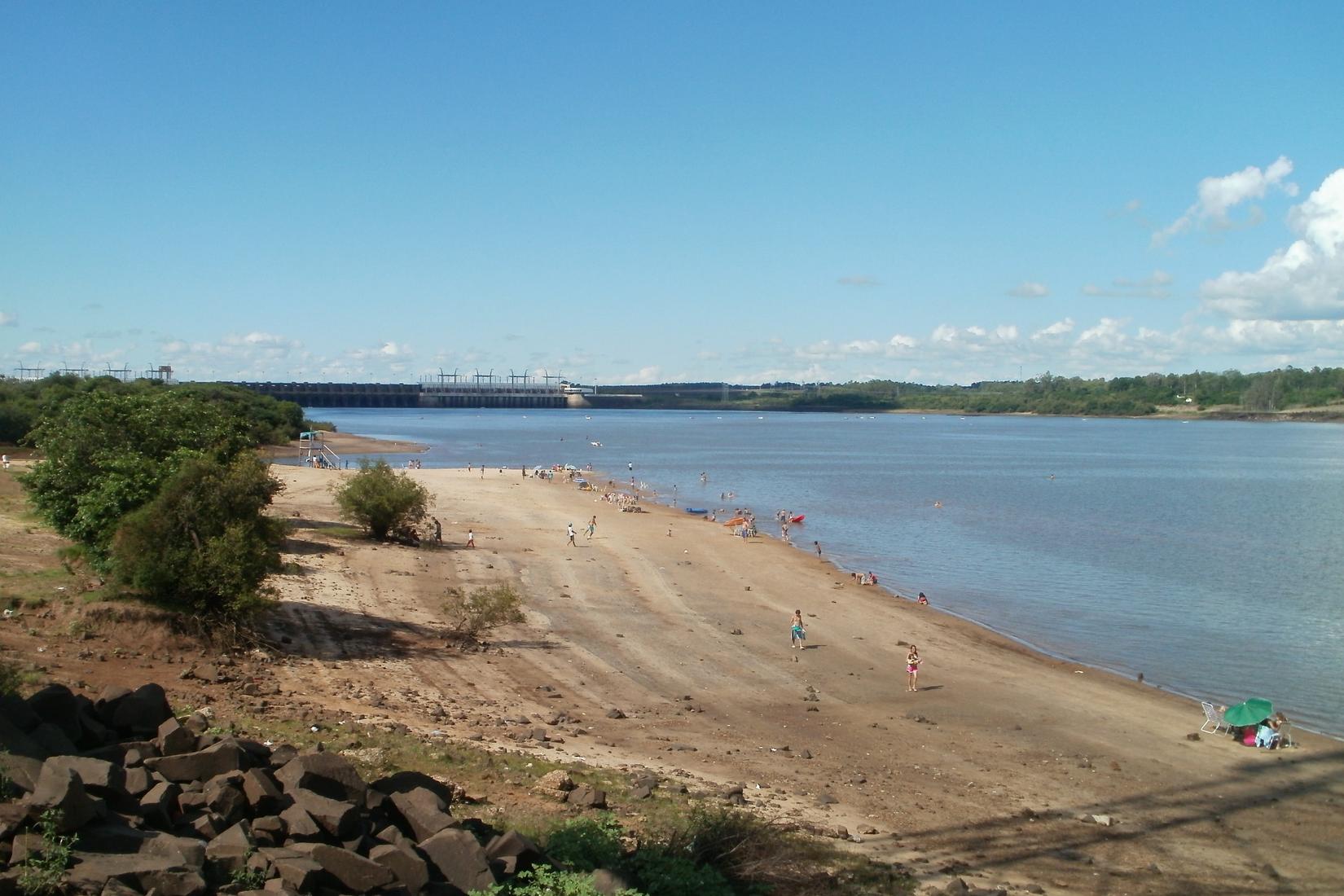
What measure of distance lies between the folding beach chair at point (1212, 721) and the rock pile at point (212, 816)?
17635 millimetres

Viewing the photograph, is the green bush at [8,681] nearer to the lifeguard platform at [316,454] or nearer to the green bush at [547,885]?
the green bush at [547,885]

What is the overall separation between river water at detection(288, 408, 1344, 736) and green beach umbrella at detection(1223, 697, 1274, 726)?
2.81m

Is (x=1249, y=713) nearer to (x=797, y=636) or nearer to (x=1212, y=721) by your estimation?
(x=1212, y=721)

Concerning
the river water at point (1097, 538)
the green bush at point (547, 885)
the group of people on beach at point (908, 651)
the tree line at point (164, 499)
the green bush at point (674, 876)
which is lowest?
the river water at point (1097, 538)

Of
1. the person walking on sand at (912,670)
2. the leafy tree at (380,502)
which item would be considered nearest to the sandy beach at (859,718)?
the person walking on sand at (912,670)

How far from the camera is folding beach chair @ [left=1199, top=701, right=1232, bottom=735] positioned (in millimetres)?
22438

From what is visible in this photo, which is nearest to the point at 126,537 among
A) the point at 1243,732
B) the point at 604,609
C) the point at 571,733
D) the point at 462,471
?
the point at 571,733

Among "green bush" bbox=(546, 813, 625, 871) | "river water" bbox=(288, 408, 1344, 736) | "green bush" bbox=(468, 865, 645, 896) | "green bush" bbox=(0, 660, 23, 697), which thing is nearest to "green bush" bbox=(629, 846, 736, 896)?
"green bush" bbox=(546, 813, 625, 871)

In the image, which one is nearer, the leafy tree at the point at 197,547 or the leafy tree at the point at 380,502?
the leafy tree at the point at 197,547

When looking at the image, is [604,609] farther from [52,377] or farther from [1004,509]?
[52,377]

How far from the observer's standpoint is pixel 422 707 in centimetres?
1862

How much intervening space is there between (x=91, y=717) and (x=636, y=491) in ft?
221

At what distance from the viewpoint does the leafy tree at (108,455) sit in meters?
22.1

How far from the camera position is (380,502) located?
38.7 m
